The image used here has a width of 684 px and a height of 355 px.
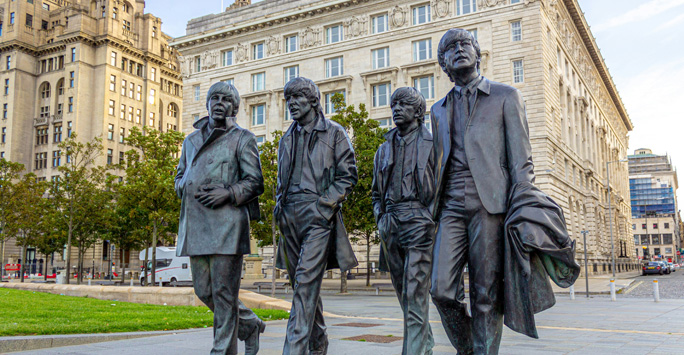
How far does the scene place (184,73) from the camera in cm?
5994

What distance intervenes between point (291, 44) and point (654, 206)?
132m

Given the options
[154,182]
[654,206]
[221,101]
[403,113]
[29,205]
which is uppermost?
[654,206]

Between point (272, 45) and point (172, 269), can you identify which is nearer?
point (172, 269)

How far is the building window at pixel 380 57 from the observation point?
4925cm

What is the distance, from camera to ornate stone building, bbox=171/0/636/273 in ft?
142

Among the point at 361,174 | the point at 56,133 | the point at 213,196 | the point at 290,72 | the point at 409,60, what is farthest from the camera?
the point at 56,133

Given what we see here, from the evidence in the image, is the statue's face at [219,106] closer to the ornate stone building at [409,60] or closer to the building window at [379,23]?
the ornate stone building at [409,60]

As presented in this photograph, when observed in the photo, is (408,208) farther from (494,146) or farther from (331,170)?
(494,146)

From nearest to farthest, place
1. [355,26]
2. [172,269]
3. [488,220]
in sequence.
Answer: [488,220]
[172,269]
[355,26]

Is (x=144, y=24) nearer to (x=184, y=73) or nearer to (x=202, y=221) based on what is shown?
(x=184, y=73)

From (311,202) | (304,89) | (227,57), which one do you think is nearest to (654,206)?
(227,57)

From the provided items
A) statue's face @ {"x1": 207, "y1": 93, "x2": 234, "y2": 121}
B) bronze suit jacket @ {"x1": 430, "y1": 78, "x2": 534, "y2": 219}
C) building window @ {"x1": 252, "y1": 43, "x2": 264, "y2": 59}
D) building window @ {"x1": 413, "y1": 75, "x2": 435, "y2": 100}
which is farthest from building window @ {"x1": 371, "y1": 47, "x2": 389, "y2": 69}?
bronze suit jacket @ {"x1": 430, "y1": 78, "x2": 534, "y2": 219}

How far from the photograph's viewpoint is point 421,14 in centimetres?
4781

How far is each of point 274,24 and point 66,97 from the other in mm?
37523
